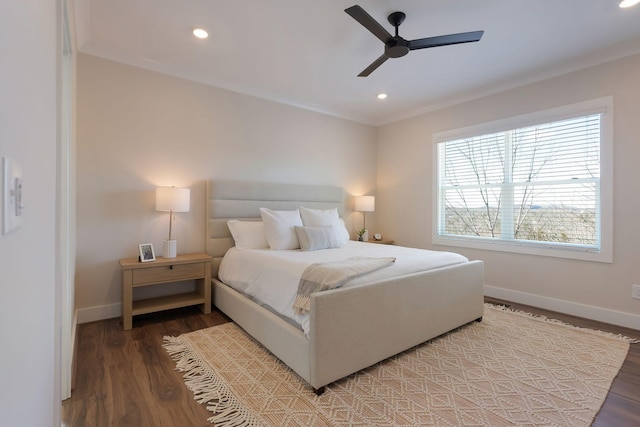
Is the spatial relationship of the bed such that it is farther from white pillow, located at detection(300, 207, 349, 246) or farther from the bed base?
white pillow, located at detection(300, 207, 349, 246)

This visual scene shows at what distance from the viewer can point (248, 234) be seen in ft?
11.2

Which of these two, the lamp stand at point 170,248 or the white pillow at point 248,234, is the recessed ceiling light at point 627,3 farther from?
the lamp stand at point 170,248

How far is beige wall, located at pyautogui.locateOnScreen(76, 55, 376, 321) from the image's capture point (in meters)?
2.89

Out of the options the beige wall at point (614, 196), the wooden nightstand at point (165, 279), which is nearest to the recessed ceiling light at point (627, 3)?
the beige wall at point (614, 196)

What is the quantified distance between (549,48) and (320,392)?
3.56 meters

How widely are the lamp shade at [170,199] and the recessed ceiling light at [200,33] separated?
4.61 feet

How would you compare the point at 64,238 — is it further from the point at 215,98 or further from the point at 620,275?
the point at 620,275

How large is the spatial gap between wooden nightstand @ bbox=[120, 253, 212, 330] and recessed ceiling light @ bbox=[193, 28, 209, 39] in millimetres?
2062

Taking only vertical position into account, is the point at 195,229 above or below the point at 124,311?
above

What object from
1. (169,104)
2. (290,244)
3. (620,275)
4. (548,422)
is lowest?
(548,422)

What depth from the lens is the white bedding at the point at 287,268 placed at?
7.23ft

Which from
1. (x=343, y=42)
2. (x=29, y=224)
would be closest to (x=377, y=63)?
(x=343, y=42)

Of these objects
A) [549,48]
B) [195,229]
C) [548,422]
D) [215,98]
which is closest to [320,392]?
[548,422]

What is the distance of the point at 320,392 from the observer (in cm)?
184
